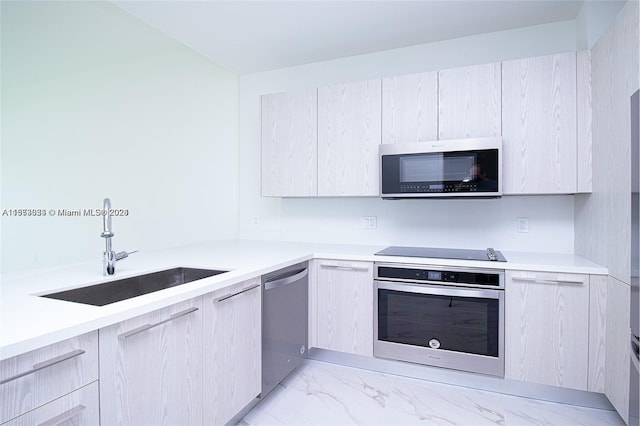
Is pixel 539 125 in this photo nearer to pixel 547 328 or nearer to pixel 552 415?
pixel 547 328

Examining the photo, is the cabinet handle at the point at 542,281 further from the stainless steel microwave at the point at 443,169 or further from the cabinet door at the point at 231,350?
the cabinet door at the point at 231,350

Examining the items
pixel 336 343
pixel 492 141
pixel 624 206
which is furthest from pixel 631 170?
pixel 336 343

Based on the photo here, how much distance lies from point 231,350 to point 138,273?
0.57 metres

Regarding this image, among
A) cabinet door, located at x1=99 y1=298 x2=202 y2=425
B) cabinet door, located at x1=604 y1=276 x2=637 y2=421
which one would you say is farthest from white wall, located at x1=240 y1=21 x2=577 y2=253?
cabinet door, located at x1=99 y1=298 x2=202 y2=425

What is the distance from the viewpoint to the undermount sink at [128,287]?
4.69 ft

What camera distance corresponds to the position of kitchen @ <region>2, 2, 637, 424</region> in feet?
5.85

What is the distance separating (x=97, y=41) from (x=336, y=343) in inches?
97.5

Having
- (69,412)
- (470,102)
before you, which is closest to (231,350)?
(69,412)

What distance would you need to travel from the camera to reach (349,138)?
2.61m

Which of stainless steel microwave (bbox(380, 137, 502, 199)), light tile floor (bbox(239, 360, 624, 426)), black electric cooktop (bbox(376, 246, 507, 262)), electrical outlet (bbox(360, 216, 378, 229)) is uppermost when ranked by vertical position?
stainless steel microwave (bbox(380, 137, 502, 199))

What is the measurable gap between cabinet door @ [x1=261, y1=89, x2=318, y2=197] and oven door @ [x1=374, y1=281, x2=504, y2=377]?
1012 millimetres

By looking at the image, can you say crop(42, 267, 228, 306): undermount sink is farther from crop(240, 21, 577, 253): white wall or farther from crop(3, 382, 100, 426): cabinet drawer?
crop(240, 21, 577, 253): white wall

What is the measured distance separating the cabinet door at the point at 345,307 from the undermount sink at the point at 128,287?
87 centimetres

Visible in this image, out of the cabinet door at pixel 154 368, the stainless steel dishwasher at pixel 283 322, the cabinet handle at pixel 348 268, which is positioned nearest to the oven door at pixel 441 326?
the cabinet handle at pixel 348 268
